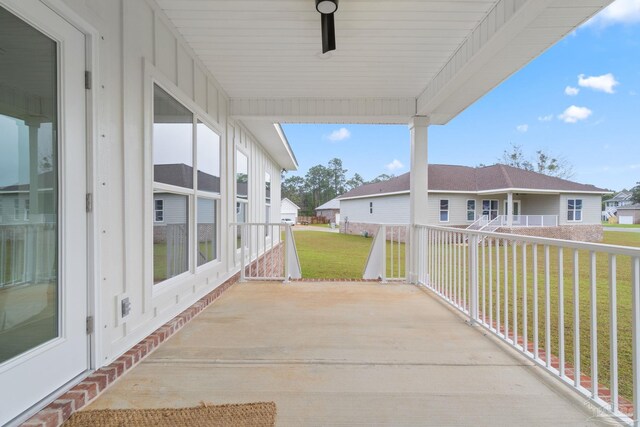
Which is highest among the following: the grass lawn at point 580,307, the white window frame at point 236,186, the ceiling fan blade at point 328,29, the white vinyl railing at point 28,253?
the ceiling fan blade at point 328,29

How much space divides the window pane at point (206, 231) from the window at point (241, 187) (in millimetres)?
1072

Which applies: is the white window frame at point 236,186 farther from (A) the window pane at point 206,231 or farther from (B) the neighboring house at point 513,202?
(B) the neighboring house at point 513,202

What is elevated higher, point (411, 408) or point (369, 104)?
point (369, 104)

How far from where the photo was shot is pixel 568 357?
2891mm

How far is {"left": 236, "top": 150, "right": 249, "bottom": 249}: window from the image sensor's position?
523 cm

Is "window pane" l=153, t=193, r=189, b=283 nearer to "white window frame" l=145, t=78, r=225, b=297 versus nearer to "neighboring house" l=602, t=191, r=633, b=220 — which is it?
"white window frame" l=145, t=78, r=225, b=297

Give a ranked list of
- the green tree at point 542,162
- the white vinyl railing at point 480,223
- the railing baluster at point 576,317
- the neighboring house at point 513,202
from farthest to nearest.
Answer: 1. the green tree at point 542,162
2. the neighboring house at point 513,202
3. the white vinyl railing at point 480,223
4. the railing baluster at point 576,317

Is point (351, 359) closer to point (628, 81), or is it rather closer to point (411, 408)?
point (411, 408)

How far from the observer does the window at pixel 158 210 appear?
8.56 feet

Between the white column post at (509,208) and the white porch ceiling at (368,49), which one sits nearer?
the white porch ceiling at (368,49)

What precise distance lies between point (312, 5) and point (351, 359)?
2705 mm

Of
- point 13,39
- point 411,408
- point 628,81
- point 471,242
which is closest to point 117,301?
point 13,39

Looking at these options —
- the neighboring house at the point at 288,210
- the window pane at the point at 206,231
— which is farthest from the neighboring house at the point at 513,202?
the neighboring house at the point at 288,210

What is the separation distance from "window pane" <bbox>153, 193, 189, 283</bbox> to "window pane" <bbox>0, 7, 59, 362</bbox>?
0.98 m
